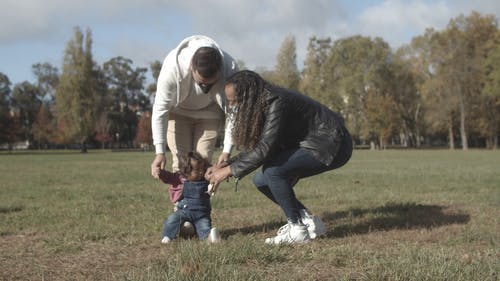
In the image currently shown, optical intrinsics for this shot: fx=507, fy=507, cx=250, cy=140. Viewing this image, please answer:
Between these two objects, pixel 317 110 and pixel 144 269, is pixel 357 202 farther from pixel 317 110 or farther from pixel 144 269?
pixel 144 269

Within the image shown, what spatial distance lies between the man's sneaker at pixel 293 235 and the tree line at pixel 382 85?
49.9 m

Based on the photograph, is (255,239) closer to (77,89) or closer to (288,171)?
(288,171)

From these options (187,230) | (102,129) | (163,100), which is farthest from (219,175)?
(102,129)

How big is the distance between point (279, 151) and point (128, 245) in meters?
1.61

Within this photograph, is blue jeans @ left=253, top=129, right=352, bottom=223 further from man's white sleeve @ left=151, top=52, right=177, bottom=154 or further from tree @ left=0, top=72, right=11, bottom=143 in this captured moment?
tree @ left=0, top=72, right=11, bottom=143

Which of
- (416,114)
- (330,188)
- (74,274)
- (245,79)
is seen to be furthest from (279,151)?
(416,114)

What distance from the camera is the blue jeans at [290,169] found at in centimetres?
458

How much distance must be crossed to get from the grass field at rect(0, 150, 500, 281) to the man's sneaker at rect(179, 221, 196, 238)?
0.28 meters

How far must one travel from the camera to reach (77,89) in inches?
2265

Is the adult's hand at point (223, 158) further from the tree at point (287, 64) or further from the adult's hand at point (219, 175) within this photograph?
the tree at point (287, 64)

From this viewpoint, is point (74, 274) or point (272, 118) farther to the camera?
point (272, 118)

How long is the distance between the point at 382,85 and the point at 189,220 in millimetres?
61618

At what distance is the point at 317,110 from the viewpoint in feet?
15.2

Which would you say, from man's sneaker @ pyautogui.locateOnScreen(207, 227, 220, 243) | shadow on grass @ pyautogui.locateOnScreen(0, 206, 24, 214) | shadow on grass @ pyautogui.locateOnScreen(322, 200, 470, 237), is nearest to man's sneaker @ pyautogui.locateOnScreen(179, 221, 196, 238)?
man's sneaker @ pyautogui.locateOnScreen(207, 227, 220, 243)
